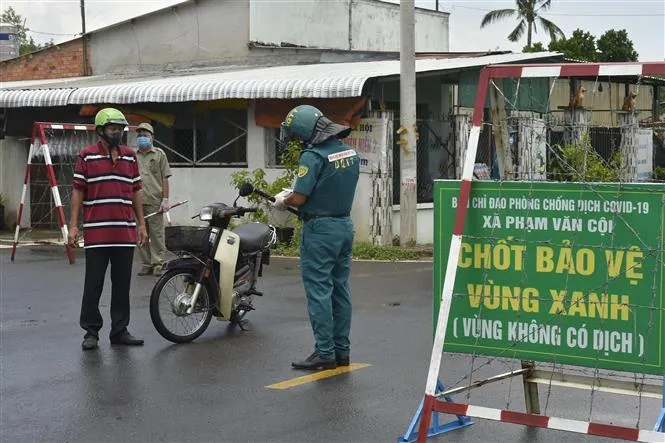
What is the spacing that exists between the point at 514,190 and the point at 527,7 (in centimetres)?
5189

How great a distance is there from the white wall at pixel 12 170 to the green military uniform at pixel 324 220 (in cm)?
1560

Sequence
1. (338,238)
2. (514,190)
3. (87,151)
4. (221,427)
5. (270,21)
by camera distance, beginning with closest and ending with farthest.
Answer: (514,190) → (221,427) → (338,238) → (87,151) → (270,21)

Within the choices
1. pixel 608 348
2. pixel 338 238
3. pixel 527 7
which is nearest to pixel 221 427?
pixel 338 238

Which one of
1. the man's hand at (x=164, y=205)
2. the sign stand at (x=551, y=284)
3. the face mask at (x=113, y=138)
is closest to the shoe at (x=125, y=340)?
the face mask at (x=113, y=138)

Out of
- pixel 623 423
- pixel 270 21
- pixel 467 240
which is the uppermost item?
pixel 270 21

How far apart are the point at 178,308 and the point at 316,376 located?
5.89 feet

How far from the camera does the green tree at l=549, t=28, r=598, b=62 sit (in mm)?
41844

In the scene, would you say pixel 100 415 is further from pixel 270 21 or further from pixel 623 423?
pixel 270 21

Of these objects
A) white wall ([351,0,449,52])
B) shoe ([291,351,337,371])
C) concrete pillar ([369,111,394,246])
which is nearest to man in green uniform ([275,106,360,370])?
shoe ([291,351,337,371])

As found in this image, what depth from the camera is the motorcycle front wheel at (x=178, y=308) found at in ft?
29.6

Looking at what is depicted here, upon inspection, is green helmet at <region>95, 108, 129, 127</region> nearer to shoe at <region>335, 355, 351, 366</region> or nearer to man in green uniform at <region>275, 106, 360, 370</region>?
man in green uniform at <region>275, 106, 360, 370</region>

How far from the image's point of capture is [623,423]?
664 centimetres

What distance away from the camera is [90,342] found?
8984 mm

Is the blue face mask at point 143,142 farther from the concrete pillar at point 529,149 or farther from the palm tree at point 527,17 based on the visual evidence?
the palm tree at point 527,17
